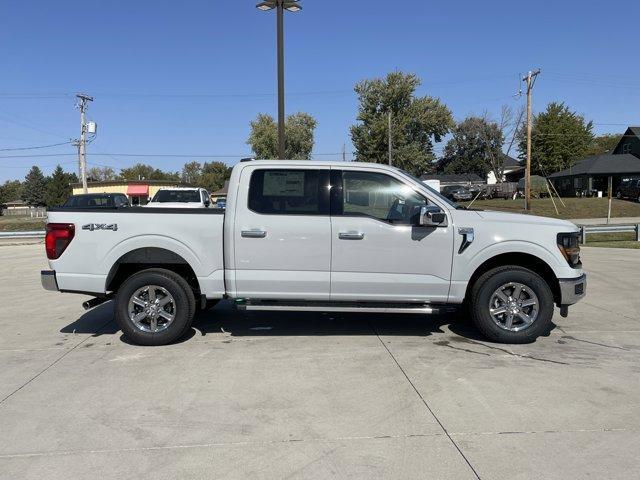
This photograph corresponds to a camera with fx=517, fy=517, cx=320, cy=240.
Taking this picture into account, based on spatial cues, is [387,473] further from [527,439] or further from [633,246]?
[633,246]

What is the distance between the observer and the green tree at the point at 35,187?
11856cm

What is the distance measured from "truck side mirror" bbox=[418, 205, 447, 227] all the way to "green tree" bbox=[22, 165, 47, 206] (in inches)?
4977

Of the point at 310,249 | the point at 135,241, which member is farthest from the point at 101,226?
the point at 310,249

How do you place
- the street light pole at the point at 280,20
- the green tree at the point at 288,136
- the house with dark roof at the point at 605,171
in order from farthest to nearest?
the green tree at the point at 288,136
the house with dark roof at the point at 605,171
the street light pole at the point at 280,20

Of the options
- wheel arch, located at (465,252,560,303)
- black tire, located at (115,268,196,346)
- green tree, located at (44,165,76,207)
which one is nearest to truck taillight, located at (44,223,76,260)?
black tire, located at (115,268,196,346)

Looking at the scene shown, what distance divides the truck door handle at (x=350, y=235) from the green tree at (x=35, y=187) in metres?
126

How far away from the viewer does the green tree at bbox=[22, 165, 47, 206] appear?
119 metres

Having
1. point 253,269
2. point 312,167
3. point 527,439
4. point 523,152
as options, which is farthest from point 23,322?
point 523,152

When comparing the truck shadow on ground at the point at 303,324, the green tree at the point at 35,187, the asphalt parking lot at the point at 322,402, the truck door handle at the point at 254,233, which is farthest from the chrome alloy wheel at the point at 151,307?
the green tree at the point at 35,187

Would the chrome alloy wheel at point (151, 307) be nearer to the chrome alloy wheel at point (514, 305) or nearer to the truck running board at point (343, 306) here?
the truck running board at point (343, 306)

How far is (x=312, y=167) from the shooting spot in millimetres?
5859

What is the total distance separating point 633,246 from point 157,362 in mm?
15219

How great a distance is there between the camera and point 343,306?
5.75 metres

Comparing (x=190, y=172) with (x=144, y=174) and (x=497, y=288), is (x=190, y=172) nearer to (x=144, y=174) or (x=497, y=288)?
(x=144, y=174)
